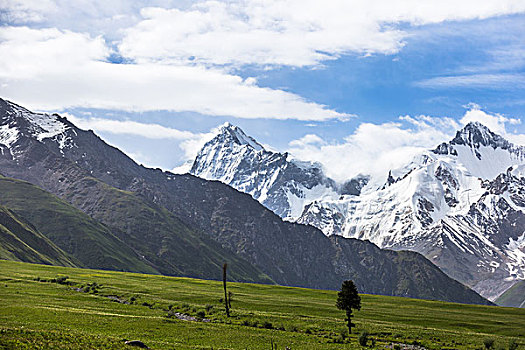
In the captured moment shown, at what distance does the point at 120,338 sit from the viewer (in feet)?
A: 191

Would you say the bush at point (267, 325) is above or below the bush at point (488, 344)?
below

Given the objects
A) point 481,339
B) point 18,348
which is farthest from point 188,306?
point 18,348

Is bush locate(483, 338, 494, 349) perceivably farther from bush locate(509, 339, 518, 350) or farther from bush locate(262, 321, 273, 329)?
bush locate(262, 321, 273, 329)

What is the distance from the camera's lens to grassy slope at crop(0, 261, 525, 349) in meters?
60.1

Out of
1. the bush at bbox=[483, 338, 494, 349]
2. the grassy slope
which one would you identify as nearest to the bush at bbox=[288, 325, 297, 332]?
the grassy slope

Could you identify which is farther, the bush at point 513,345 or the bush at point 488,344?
the bush at point 488,344

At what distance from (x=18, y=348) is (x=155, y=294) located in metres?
75.3

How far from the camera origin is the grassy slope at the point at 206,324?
60.1 metres

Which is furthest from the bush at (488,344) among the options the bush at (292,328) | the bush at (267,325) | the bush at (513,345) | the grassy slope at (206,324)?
the bush at (267,325)

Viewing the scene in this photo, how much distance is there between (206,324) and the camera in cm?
8056

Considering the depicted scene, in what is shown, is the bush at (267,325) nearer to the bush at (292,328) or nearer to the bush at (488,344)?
the bush at (292,328)

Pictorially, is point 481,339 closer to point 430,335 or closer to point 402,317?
point 430,335

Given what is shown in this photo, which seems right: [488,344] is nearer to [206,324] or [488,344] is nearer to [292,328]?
[292,328]

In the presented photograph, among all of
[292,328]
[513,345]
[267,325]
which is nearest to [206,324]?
[267,325]
